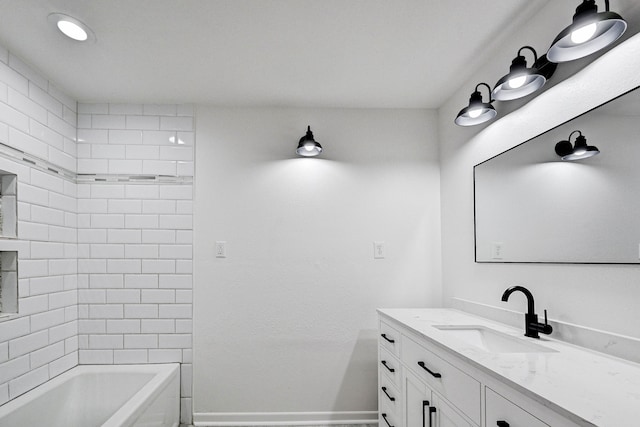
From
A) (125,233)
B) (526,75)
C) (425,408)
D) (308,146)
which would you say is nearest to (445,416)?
(425,408)

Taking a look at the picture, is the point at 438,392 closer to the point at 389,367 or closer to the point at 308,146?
the point at 389,367

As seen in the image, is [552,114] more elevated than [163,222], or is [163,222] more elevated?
[552,114]

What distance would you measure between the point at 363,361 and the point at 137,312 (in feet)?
5.75

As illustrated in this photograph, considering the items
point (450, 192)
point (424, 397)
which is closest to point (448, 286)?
point (450, 192)

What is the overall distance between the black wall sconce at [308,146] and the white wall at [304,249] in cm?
20

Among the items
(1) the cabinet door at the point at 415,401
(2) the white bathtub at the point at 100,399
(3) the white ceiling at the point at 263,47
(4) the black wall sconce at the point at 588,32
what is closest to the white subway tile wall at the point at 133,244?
(2) the white bathtub at the point at 100,399

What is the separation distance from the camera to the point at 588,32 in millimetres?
1382

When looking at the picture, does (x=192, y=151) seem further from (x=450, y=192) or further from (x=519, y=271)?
(x=519, y=271)

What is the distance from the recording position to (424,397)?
1.85 metres

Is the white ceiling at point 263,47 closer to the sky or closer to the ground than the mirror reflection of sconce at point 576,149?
closer to the sky

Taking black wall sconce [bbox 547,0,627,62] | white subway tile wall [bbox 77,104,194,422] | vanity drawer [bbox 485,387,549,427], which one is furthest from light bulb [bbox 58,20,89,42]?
vanity drawer [bbox 485,387,549,427]

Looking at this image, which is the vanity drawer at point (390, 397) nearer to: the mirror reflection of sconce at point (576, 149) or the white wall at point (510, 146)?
the white wall at point (510, 146)

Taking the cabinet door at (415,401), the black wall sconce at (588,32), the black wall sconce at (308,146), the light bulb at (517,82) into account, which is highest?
the black wall sconce at (588,32)

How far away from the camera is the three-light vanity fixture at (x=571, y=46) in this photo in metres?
1.32
